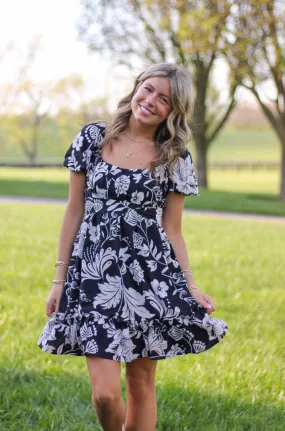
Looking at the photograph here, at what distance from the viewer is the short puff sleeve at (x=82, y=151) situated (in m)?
3.50

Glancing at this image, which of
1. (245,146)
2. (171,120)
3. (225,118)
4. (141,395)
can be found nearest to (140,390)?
(141,395)

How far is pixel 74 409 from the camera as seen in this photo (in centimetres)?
434

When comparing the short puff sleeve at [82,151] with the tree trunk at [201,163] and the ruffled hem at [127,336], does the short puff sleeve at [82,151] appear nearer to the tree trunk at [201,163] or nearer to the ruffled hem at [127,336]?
the ruffled hem at [127,336]

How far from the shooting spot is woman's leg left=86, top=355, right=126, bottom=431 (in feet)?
10.3

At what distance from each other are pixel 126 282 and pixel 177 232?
40cm

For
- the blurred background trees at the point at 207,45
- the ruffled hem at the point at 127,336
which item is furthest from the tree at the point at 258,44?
the ruffled hem at the point at 127,336

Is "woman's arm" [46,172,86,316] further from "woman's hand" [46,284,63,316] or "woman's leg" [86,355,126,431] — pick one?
"woman's leg" [86,355,126,431]

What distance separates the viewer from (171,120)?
354 centimetres

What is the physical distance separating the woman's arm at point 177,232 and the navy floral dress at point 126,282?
54mm

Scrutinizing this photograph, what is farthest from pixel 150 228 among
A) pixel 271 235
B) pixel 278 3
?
pixel 278 3

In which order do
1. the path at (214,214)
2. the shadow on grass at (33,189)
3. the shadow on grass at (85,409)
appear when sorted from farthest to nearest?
the shadow on grass at (33,189), the path at (214,214), the shadow on grass at (85,409)

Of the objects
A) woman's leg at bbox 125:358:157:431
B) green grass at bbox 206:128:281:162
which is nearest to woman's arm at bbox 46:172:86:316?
woman's leg at bbox 125:358:157:431

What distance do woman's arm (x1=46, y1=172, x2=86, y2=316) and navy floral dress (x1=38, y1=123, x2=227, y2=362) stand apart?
0.04 m

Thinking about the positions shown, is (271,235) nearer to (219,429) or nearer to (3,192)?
(219,429)
